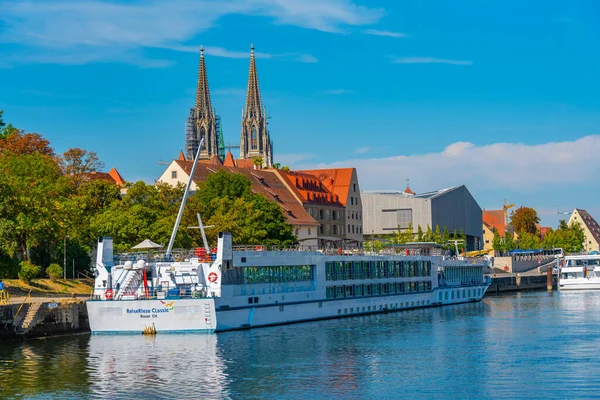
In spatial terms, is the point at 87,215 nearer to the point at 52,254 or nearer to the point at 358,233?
the point at 52,254

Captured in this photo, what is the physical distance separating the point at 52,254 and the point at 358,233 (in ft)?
304

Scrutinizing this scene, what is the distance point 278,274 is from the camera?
217ft

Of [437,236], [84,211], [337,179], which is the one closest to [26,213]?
[84,211]

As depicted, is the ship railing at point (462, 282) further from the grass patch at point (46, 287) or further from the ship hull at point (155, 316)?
the ship hull at point (155, 316)

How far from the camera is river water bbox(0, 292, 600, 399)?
1561 inches

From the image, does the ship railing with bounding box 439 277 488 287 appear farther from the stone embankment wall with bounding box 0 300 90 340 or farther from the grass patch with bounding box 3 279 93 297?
the stone embankment wall with bounding box 0 300 90 340

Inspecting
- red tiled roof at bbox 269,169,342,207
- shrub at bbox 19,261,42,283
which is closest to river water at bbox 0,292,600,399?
shrub at bbox 19,261,42,283

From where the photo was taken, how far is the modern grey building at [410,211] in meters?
174

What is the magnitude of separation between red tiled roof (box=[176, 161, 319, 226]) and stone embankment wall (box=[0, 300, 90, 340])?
231ft

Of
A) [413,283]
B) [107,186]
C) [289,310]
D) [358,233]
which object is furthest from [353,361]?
[358,233]

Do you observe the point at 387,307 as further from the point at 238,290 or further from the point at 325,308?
the point at 238,290

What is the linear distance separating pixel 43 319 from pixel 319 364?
56.7 ft

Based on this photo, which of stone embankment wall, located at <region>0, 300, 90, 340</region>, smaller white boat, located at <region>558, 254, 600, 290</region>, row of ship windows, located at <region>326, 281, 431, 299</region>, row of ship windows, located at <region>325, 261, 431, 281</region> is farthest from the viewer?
smaller white boat, located at <region>558, 254, 600, 290</region>

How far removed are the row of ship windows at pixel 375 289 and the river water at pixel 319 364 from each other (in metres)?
8.05
